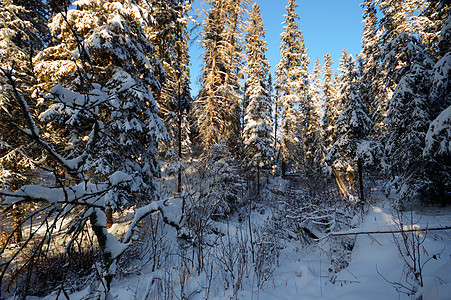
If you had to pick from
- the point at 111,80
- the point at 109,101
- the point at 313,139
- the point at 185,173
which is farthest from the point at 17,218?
the point at 313,139

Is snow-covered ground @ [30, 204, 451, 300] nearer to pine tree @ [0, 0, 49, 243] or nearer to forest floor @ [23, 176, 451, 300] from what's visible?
forest floor @ [23, 176, 451, 300]

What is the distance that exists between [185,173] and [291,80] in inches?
636

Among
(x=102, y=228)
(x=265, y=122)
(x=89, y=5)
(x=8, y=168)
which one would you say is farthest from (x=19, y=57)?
(x=265, y=122)

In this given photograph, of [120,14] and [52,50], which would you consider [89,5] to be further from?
[52,50]

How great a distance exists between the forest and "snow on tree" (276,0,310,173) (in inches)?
141

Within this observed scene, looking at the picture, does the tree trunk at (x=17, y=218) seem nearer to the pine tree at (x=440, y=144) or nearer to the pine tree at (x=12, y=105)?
the pine tree at (x=12, y=105)

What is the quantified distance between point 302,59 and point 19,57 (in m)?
21.0

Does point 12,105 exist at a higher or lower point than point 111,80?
lower

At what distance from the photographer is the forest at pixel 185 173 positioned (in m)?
2.45

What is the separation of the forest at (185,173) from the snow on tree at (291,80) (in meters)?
3.59

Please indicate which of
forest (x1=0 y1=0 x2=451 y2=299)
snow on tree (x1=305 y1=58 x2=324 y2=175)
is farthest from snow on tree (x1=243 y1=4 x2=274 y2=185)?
snow on tree (x1=305 y1=58 x2=324 y2=175)

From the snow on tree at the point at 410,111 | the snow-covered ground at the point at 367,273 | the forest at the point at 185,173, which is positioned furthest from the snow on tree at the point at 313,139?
the snow-covered ground at the point at 367,273

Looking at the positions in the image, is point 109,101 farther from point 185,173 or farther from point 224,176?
point 224,176

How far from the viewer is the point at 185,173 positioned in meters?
8.48
